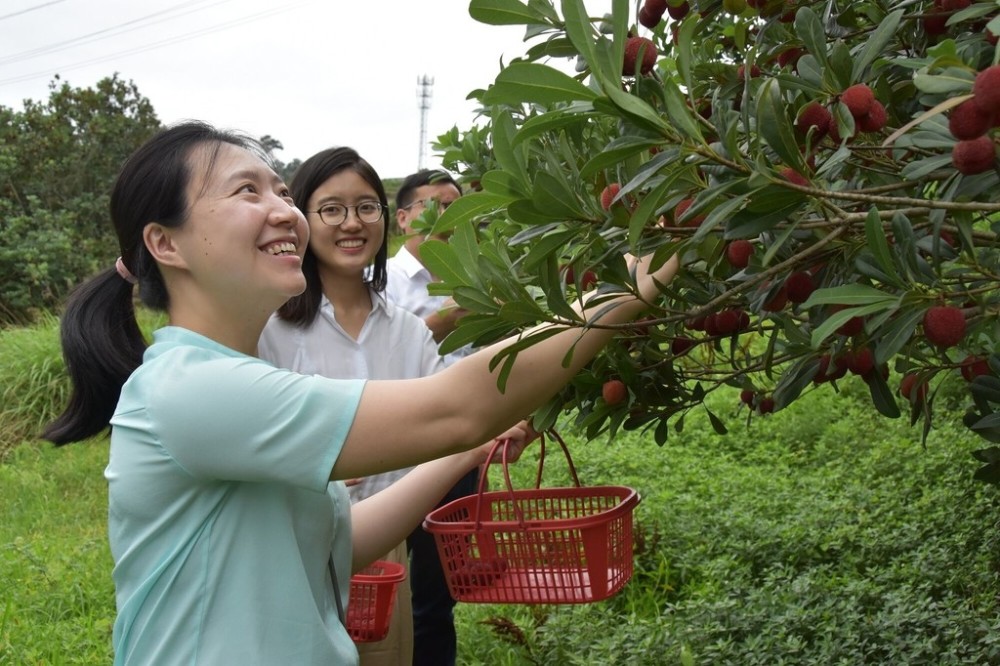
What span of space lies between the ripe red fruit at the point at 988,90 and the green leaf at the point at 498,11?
60cm

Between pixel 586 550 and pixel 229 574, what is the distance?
30.0 inches

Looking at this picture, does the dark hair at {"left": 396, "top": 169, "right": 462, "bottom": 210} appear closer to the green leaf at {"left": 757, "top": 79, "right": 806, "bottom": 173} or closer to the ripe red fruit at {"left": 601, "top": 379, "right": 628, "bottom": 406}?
the ripe red fruit at {"left": 601, "top": 379, "right": 628, "bottom": 406}

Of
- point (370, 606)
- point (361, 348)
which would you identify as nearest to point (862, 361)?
point (370, 606)

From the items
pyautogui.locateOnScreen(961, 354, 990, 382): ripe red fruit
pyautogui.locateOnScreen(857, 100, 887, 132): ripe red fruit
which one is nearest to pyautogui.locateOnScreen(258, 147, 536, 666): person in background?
pyautogui.locateOnScreen(961, 354, 990, 382): ripe red fruit

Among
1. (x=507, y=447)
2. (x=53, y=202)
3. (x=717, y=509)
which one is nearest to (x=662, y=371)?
(x=507, y=447)

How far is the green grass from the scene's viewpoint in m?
3.22

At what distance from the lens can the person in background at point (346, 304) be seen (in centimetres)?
297

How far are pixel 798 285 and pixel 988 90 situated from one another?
2.04 feet

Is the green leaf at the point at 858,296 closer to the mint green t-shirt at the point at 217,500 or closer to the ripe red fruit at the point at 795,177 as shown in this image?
the ripe red fruit at the point at 795,177

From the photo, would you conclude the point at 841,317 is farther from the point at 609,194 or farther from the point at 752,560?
the point at 752,560

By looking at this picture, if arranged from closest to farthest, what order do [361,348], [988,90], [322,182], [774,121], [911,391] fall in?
[988,90]
[774,121]
[911,391]
[361,348]
[322,182]

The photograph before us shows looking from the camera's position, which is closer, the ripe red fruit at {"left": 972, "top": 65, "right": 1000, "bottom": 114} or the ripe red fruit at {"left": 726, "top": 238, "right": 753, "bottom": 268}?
the ripe red fruit at {"left": 972, "top": 65, "right": 1000, "bottom": 114}

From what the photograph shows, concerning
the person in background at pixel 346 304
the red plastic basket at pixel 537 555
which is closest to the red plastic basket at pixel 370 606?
the red plastic basket at pixel 537 555

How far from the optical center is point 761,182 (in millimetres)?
1273
